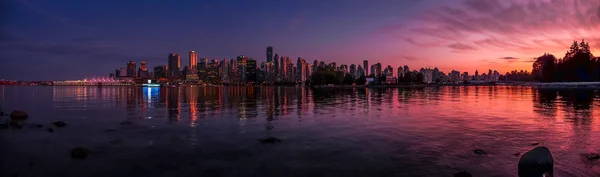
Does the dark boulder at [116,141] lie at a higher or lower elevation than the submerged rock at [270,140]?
lower

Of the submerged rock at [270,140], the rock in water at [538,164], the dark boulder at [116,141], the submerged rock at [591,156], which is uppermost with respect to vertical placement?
the rock in water at [538,164]

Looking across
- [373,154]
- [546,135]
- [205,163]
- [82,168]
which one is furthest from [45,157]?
[546,135]

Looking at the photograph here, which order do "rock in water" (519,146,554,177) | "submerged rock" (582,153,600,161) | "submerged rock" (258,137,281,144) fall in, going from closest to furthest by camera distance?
1. "rock in water" (519,146,554,177)
2. "submerged rock" (582,153,600,161)
3. "submerged rock" (258,137,281,144)

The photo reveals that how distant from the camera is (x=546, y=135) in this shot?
30.4 meters

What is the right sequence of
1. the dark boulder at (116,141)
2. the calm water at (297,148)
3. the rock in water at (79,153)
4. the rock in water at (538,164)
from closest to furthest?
the rock in water at (538,164)
the calm water at (297,148)
the rock in water at (79,153)
the dark boulder at (116,141)

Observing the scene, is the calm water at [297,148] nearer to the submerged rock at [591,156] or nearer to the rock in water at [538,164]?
the submerged rock at [591,156]

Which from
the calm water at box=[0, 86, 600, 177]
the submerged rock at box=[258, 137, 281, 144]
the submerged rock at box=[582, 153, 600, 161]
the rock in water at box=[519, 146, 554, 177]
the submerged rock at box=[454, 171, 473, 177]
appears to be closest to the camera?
the rock in water at box=[519, 146, 554, 177]

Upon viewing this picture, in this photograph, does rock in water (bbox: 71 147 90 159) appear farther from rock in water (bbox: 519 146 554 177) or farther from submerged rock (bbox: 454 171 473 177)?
rock in water (bbox: 519 146 554 177)

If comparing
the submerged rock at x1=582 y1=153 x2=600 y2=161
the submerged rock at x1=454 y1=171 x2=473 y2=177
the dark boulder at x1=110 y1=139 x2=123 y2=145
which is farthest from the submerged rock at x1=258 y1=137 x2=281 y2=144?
the submerged rock at x1=582 y1=153 x2=600 y2=161

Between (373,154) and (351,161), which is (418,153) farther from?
(351,161)

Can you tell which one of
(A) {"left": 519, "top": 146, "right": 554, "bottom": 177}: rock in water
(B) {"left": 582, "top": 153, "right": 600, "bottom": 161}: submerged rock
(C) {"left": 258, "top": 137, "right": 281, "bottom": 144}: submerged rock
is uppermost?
(A) {"left": 519, "top": 146, "right": 554, "bottom": 177}: rock in water

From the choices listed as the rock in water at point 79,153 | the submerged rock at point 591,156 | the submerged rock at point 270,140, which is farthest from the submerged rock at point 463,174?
the rock in water at point 79,153

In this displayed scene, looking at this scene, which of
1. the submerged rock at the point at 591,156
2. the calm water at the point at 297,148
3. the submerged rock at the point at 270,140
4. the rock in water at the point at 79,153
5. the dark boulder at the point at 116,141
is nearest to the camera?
the calm water at the point at 297,148

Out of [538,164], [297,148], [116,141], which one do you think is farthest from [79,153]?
[538,164]
